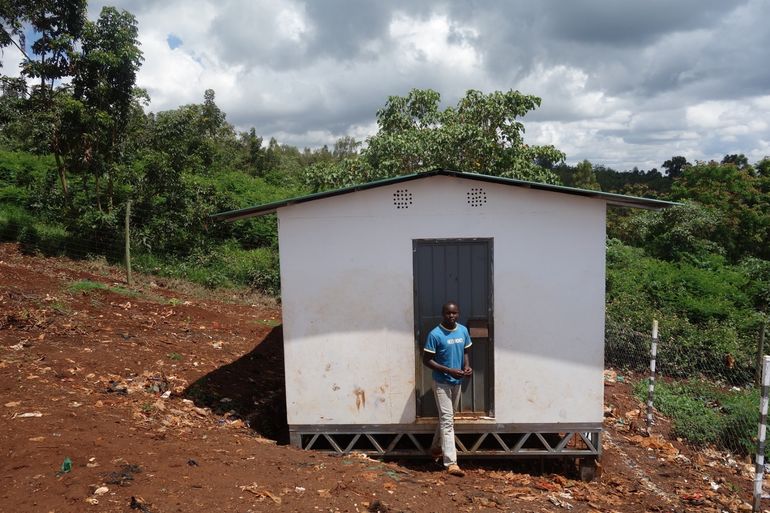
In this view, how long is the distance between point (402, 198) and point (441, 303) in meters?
1.17

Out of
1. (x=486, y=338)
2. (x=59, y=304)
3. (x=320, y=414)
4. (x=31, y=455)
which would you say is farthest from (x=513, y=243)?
(x=59, y=304)

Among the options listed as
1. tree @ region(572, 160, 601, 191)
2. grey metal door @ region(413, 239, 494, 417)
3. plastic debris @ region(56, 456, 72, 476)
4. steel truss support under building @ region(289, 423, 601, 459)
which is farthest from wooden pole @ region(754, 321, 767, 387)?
tree @ region(572, 160, 601, 191)

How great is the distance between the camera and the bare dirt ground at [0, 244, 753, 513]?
14.0 feet

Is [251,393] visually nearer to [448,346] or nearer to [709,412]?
[448,346]

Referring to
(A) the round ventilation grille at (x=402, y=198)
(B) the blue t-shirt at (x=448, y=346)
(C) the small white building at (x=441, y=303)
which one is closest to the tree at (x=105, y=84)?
(C) the small white building at (x=441, y=303)

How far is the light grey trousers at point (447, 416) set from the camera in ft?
18.7

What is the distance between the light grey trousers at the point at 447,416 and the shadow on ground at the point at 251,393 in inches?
80.0

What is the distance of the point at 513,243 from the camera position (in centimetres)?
577

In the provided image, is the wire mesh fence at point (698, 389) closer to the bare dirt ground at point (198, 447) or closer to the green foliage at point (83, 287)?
the bare dirt ground at point (198, 447)

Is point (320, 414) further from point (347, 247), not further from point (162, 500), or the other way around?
point (162, 500)

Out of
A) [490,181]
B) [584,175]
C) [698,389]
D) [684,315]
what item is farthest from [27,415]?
[584,175]

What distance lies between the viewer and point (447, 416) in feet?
18.6

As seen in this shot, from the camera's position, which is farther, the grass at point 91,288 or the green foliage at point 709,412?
the grass at point 91,288

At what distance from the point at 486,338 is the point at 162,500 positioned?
338 centimetres
